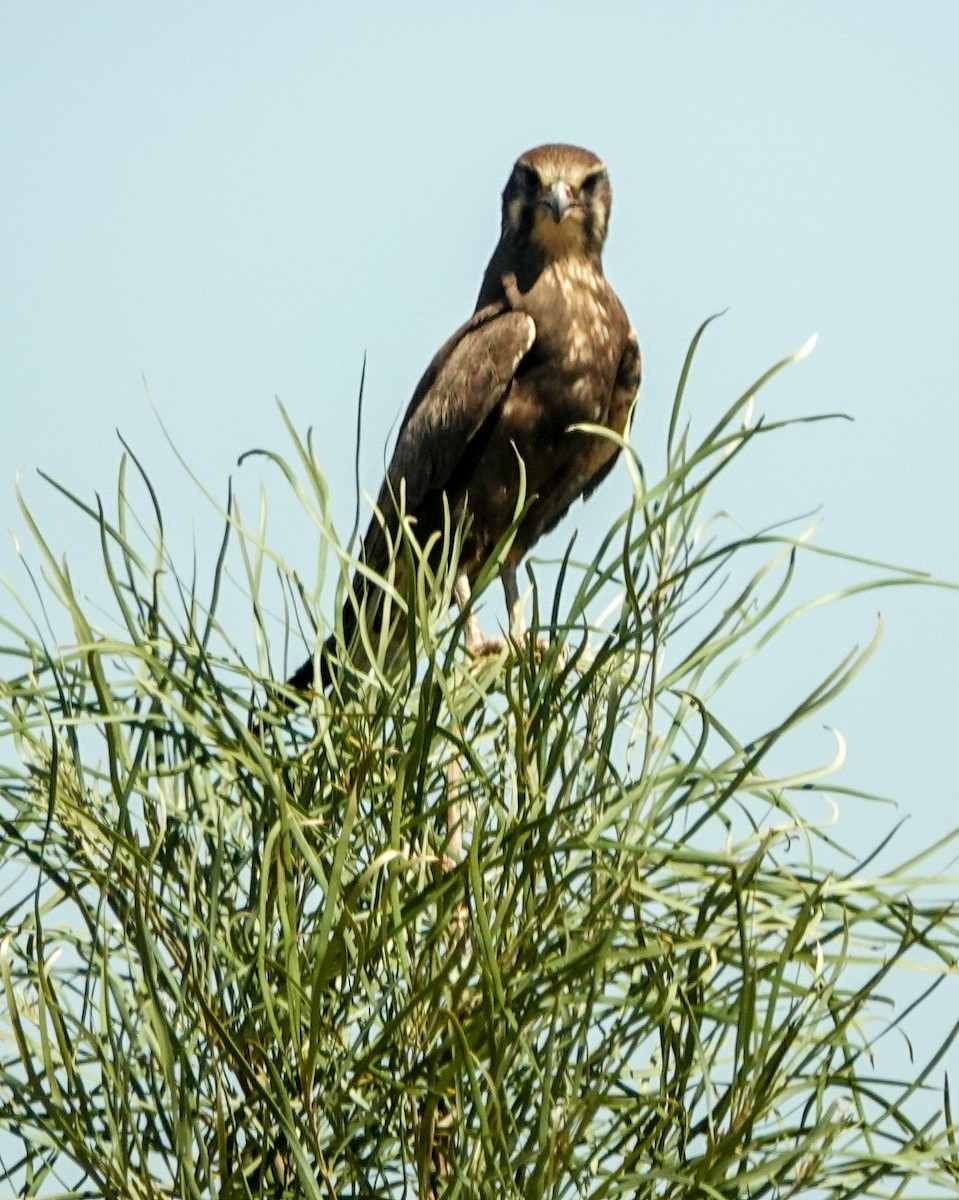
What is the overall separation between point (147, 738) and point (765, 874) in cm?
71

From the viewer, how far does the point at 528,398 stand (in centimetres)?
526

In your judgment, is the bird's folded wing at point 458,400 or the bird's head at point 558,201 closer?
the bird's folded wing at point 458,400

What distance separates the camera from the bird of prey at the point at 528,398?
17.1 ft

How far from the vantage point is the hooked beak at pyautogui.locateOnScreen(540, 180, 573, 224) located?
5555 mm

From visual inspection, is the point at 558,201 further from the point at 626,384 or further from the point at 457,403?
the point at 457,403

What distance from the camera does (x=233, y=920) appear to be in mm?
1745

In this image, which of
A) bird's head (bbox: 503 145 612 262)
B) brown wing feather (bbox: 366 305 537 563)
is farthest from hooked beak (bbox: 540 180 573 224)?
brown wing feather (bbox: 366 305 537 563)

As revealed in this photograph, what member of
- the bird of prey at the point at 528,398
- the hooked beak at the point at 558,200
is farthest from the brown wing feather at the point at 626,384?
the hooked beak at the point at 558,200

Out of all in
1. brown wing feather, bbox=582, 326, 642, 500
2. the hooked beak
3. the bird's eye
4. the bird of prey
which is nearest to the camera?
the bird of prey

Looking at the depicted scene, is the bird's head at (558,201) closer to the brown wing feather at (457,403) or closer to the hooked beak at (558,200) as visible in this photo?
the hooked beak at (558,200)

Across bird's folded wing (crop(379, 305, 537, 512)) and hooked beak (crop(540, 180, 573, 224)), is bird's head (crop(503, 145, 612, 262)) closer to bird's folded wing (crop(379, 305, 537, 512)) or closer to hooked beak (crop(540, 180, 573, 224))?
hooked beak (crop(540, 180, 573, 224))

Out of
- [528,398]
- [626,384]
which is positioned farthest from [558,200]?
[528,398]

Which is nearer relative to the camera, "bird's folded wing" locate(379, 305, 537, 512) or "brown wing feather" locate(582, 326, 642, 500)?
"bird's folded wing" locate(379, 305, 537, 512)

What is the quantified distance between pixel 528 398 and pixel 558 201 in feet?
2.48
